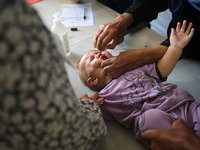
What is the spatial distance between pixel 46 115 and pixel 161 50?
852mm

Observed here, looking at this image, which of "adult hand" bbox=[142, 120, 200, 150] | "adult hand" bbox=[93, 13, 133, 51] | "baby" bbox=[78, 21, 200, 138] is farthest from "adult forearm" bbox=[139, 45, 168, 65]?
"adult hand" bbox=[142, 120, 200, 150]

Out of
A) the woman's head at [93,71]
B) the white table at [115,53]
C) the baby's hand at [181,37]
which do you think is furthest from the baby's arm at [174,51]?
the woman's head at [93,71]

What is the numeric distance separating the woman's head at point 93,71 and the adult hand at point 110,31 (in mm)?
65

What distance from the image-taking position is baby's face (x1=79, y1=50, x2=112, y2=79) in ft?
3.17

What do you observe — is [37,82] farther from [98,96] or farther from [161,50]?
[161,50]

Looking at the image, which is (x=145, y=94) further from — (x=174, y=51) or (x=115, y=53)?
(x=115, y=53)

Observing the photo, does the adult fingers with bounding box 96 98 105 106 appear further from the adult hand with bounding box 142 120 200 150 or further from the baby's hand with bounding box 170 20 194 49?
the baby's hand with bounding box 170 20 194 49

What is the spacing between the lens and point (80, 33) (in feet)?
4.34

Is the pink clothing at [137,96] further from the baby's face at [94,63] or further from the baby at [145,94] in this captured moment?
the baby's face at [94,63]

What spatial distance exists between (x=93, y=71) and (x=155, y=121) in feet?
1.54

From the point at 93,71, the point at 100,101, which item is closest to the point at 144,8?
the point at 93,71

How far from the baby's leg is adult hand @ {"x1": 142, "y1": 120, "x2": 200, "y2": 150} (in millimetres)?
73

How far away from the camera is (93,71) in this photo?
3.17ft

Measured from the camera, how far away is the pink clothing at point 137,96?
2.65ft
